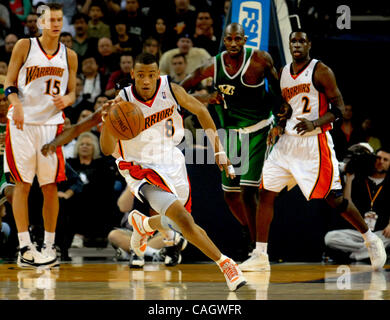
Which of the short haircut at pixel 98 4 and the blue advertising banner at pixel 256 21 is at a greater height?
the short haircut at pixel 98 4

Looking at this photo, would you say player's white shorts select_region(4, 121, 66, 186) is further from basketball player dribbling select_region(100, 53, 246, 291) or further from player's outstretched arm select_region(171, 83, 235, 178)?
player's outstretched arm select_region(171, 83, 235, 178)

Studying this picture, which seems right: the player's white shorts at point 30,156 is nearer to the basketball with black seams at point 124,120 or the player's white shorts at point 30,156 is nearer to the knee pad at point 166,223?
the knee pad at point 166,223

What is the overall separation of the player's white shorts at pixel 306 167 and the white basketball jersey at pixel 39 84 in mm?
2118

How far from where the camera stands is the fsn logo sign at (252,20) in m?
8.04

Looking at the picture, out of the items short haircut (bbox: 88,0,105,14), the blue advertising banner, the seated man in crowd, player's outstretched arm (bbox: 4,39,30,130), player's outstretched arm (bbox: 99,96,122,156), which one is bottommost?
the seated man in crowd

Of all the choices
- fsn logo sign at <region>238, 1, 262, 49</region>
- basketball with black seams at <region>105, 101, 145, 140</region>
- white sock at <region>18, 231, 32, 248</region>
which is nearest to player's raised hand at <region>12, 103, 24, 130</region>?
white sock at <region>18, 231, 32, 248</region>

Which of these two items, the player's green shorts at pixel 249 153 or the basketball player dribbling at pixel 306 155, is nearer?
the basketball player dribbling at pixel 306 155

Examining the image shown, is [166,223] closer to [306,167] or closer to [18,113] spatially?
[306,167]

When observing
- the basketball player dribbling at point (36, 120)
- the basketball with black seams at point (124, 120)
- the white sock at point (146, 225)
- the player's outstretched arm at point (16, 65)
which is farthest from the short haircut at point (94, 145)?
the basketball with black seams at point (124, 120)

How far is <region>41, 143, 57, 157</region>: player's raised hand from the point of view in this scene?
21.5 ft

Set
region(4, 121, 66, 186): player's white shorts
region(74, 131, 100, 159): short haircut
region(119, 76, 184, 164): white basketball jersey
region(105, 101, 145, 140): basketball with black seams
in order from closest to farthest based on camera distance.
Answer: region(105, 101, 145, 140): basketball with black seams < region(119, 76, 184, 164): white basketball jersey < region(4, 121, 66, 186): player's white shorts < region(74, 131, 100, 159): short haircut

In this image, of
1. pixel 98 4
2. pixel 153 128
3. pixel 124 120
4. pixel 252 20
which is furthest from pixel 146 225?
pixel 98 4

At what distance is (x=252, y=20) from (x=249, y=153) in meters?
1.79

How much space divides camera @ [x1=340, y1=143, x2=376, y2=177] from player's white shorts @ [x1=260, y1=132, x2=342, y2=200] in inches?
47.7
